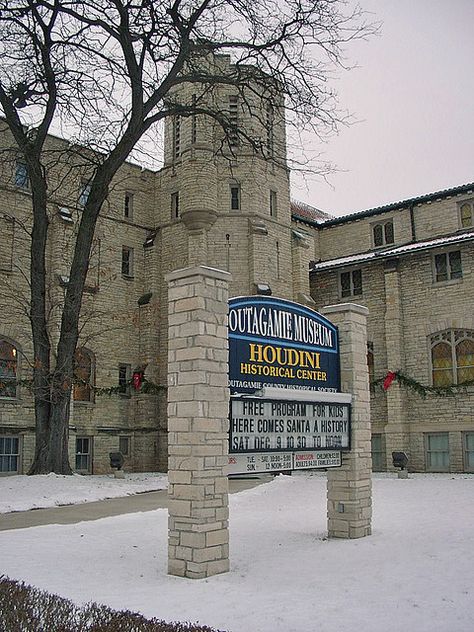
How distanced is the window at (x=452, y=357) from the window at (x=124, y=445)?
1225 centimetres

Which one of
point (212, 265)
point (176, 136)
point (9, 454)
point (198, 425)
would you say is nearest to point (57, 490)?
point (9, 454)

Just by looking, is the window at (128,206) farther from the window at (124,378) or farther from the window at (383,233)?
the window at (383,233)

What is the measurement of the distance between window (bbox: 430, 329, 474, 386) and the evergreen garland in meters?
0.24

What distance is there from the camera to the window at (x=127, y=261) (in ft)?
94.1

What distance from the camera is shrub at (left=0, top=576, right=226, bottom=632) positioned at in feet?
16.4

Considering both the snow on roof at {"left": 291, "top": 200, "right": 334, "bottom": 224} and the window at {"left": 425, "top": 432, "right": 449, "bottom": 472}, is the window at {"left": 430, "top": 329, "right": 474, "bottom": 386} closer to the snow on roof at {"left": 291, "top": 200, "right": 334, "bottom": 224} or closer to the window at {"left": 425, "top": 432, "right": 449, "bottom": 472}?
the window at {"left": 425, "top": 432, "right": 449, "bottom": 472}

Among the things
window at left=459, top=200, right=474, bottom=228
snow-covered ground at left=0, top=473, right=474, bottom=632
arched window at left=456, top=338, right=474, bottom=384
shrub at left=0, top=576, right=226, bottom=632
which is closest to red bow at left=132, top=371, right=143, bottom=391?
arched window at left=456, top=338, right=474, bottom=384

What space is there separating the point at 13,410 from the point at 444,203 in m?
18.8

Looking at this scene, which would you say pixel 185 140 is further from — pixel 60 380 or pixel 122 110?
pixel 60 380

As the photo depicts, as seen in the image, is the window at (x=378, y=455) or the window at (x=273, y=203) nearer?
the window at (x=378, y=455)

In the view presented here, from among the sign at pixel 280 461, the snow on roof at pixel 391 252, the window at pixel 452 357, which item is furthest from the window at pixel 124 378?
the sign at pixel 280 461

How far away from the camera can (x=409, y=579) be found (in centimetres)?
803

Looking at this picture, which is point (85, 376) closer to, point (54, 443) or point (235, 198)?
point (54, 443)

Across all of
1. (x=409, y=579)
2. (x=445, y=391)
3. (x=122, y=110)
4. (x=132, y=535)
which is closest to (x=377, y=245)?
(x=445, y=391)
